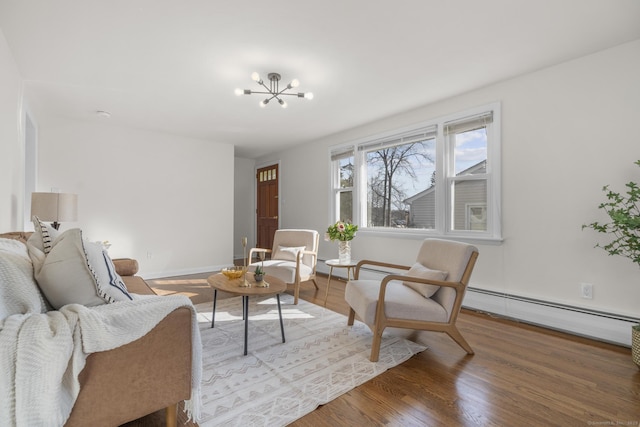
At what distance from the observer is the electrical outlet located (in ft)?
8.58

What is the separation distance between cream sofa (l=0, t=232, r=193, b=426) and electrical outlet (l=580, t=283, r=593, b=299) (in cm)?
315

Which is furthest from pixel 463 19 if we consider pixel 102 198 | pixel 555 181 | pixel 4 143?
pixel 102 198

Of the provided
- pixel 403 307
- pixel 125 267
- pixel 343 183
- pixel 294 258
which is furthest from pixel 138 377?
pixel 343 183

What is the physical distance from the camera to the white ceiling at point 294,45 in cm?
204

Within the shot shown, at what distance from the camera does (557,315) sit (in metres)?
2.77

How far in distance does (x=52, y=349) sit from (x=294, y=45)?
7.93 ft

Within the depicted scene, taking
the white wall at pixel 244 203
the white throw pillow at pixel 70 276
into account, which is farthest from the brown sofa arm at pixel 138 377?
the white wall at pixel 244 203

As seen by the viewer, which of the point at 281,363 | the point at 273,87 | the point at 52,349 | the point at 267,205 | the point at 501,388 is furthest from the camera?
the point at 267,205

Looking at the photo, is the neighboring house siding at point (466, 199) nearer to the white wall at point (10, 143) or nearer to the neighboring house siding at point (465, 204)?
the neighboring house siding at point (465, 204)

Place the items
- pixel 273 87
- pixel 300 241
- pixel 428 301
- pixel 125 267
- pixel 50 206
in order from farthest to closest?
pixel 300 241 → pixel 273 87 → pixel 50 206 → pixel 125 267 → pixel 428 301

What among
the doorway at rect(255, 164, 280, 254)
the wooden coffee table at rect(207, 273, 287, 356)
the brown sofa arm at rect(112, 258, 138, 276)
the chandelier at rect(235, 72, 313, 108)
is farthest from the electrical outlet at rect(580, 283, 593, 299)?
the doorway at rect(255, 164, 280, 254)

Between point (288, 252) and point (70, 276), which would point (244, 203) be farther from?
point (70, 276)

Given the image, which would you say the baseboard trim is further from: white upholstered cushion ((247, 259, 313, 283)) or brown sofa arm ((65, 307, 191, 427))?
brown sofa arm ((65, 307, 191, 427))

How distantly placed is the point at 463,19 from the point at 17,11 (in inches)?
120
